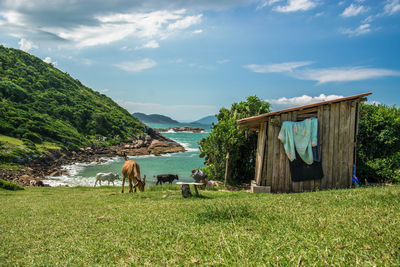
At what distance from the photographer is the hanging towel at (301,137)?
39.0ft

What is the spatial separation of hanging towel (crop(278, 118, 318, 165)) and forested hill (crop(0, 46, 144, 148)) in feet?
134

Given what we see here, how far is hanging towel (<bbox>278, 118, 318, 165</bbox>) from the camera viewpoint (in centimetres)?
1190

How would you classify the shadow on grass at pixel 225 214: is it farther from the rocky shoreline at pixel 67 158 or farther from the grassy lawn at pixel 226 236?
the rocky shoreline at pixel 67 158

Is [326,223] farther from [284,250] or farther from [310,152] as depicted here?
[310,152]

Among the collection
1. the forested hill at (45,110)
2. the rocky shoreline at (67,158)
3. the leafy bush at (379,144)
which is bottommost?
the rocky shoreline at (67,158)

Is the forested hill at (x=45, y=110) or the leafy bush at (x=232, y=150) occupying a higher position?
the forested hill at (x=45, y=110)

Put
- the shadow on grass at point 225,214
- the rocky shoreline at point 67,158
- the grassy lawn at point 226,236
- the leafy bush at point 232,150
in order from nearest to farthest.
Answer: the grassy lawn at point 226,236 < the shadow on grass at point 225,214 < the leafy bush at point 232,150 < the rocky shoreline at point 67,158

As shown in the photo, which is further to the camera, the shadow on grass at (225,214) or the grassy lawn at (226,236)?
the shadow on grass at (225,214)

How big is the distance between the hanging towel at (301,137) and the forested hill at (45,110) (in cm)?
4088

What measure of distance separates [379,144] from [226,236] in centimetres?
1420

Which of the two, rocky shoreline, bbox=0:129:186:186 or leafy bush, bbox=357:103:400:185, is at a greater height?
leafy bush, bbox=357:103:400:185

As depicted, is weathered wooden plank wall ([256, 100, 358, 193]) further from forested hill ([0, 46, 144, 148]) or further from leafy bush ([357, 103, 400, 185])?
forested hill ([0, 46, 144, 148])

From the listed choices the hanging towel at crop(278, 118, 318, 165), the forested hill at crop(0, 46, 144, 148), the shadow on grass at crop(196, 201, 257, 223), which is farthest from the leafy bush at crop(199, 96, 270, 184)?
the forested hill at crop(0, 46, 144, 148)

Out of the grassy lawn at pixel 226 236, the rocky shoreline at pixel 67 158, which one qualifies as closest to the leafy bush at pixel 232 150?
the rocky shoreline at pixel 67 158
